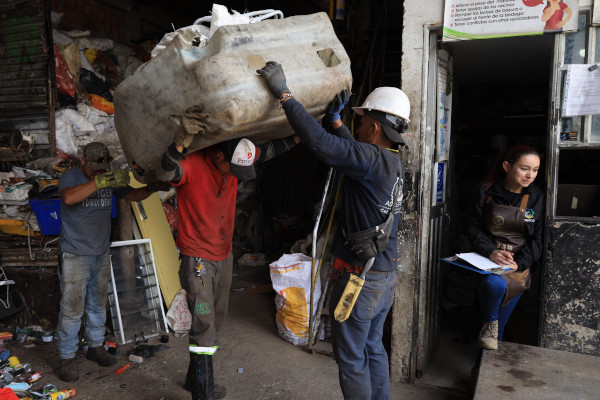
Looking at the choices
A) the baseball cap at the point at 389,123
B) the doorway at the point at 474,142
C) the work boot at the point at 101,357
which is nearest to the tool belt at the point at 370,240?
the baseball cap at the point at 389,123

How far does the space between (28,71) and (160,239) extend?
2.53 meters

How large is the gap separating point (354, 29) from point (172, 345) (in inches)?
166

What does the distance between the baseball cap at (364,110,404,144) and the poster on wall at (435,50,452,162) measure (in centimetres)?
115

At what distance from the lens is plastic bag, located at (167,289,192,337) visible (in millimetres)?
4484

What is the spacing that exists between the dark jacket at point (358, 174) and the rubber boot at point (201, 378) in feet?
3.98

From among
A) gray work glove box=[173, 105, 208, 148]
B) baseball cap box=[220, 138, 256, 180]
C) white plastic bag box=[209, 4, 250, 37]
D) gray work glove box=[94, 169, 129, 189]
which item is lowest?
gray work glove box=[94, 169, 129, 189]

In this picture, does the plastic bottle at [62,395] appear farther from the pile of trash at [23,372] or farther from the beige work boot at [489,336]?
the beige work boot at [489,336]

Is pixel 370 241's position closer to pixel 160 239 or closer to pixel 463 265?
pixel 463 265

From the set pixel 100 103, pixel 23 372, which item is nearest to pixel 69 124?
pixel 100 103

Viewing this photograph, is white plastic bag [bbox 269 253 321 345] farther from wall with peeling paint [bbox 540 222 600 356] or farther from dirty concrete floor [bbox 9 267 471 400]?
wall with peeling paint [bbox 540 222 600 356]

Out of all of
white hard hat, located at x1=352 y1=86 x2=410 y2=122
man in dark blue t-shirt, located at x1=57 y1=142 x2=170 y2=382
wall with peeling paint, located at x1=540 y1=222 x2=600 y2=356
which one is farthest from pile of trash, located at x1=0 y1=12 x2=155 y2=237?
wall with peeling paint, located at x1=540 y1=222 x2=600 y2=356

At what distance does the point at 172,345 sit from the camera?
14.0 ft

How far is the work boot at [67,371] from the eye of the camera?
355cm

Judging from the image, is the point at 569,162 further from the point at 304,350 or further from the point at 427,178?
the point at 304,350
